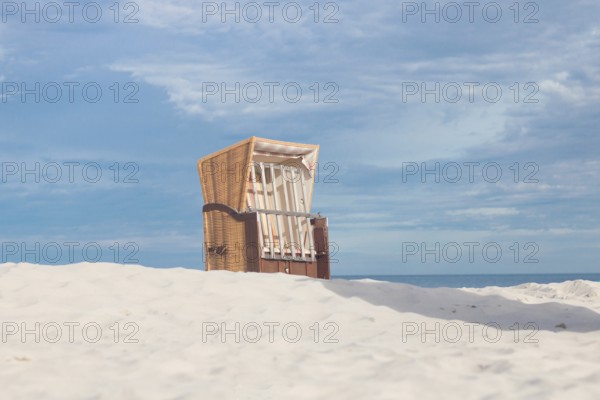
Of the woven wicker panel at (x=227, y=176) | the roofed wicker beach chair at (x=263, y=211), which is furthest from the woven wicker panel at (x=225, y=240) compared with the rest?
the woven wicker panel at (x=227, y=176)

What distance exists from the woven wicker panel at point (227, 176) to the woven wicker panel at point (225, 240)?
0.23 metres

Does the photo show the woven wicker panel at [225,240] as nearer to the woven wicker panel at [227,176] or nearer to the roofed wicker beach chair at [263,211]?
the roofed wicker beach chair at [263,211]

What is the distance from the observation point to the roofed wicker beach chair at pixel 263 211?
30.2 ft

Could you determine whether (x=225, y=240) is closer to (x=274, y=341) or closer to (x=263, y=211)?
(x=263, y=211)

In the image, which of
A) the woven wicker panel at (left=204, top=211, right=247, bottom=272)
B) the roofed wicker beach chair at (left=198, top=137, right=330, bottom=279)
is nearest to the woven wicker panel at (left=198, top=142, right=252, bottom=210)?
the roofed wicker beach chair at (left=198, top=137, right=330, bottom=279)

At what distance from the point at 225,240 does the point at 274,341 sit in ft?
16.0

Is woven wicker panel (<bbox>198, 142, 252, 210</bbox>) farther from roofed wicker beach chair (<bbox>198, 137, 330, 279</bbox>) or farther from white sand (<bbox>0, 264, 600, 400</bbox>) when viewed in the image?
white sand (<bbox>0, 264, 600, 400</bbox>)

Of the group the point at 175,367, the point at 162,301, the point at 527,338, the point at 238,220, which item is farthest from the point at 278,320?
the point at 238,220

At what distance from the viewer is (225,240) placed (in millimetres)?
9586

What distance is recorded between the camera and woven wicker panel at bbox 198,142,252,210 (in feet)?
30.3

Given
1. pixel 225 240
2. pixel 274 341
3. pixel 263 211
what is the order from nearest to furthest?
pixel 274 341 < pixel 263 211 < pixel 225 240

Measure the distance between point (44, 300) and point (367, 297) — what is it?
2.99 m

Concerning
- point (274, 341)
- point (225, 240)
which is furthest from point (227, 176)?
point (274, 341)

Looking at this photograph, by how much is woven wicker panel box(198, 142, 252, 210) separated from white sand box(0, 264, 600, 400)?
2.20m
